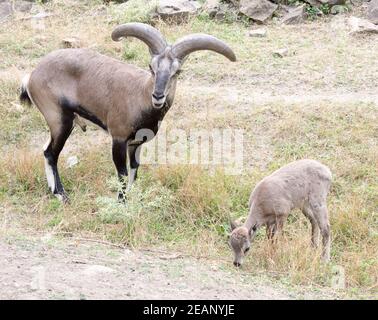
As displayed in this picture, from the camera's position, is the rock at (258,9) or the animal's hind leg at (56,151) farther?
the rock at (258,9)

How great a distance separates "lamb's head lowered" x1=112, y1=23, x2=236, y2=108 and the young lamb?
4.98 feet

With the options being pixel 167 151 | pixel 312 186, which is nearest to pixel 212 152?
pixel 167 151

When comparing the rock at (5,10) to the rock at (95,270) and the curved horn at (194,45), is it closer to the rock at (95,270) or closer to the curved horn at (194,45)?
the curved horn at (194,45)

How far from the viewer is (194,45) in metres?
9.05

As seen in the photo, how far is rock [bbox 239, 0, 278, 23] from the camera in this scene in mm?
15578

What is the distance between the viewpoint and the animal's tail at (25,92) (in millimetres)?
10141

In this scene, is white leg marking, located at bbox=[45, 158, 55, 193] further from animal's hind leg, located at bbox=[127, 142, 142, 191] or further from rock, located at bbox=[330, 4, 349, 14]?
rock, located at bbox=[330, 4, 349, 14]

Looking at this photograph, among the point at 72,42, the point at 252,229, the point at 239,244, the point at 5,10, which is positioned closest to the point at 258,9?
the point at 72,42

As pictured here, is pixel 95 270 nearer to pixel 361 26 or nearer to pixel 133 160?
pixel 133 160

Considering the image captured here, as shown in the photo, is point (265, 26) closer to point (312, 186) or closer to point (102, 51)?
point (102, 51)

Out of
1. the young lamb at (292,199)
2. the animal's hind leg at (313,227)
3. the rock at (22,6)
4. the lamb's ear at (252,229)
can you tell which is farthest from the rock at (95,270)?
the rock at (22,6)

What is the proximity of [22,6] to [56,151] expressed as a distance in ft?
25.4

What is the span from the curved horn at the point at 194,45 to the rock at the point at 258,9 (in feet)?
21.5

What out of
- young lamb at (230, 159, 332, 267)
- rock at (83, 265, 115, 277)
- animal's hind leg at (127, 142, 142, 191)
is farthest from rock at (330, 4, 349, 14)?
rock at (83, 265, 115, 277)
